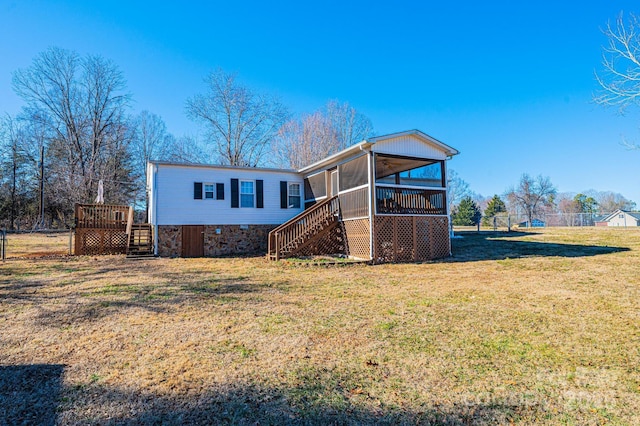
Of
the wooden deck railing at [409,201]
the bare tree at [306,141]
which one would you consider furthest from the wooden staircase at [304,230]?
the bare tree at [306,141]

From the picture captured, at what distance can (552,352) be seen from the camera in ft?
11.7

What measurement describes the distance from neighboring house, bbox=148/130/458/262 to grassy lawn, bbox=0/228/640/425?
4.15 metres

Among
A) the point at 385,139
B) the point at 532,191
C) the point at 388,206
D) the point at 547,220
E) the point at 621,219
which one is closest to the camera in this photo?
the point at 385,139

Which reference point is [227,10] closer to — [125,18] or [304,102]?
[125,18]

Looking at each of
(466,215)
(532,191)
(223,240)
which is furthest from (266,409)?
(532,191)

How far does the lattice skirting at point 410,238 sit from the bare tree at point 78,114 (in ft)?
72.0

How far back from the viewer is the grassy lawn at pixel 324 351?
2.56 m

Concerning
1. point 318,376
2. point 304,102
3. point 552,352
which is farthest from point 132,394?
point 304,102

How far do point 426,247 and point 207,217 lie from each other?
350 inches

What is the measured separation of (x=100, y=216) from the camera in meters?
13.7

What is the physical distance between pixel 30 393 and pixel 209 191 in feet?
38.9

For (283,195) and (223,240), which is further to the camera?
(283,195)

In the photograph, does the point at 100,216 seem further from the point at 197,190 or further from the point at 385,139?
the point at 385,139

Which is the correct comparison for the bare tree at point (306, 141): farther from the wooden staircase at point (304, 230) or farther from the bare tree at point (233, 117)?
the wooden staircase at point (304, 230)
